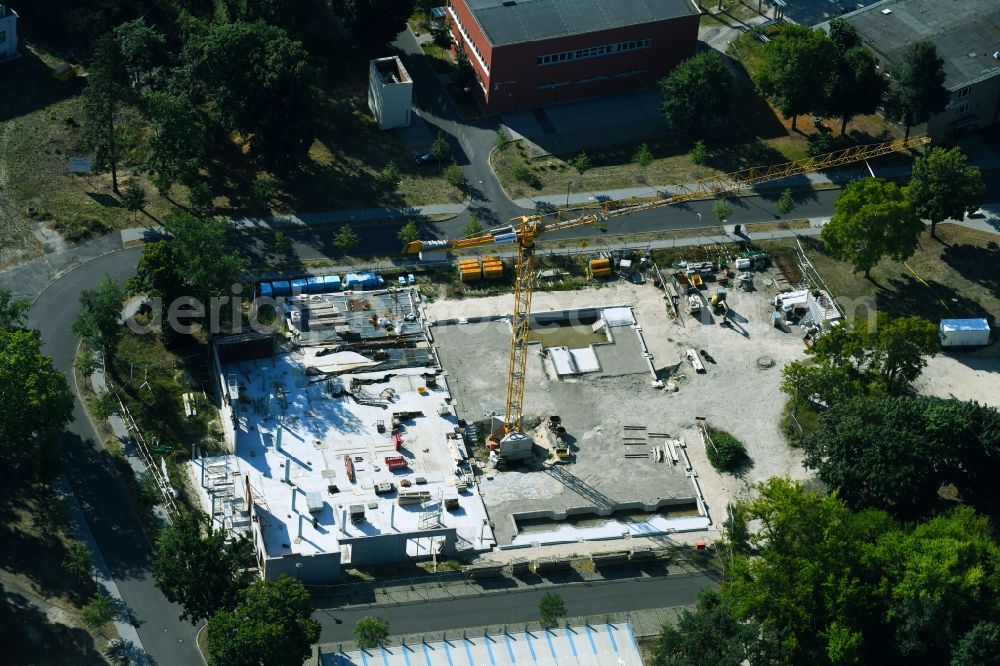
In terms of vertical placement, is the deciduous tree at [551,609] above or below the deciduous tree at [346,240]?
below

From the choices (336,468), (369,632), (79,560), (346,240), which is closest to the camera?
(369,632)

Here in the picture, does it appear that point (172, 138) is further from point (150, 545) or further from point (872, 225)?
point (872, 225)

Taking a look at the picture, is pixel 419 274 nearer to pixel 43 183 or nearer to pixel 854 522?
pixel 43 183

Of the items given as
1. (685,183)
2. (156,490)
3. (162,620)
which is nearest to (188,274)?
(156,490)

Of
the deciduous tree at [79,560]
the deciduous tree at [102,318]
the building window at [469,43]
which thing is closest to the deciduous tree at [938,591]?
the deciduous tree at [79,560]

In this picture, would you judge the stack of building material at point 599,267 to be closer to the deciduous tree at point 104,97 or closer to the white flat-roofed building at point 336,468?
the white flat-roofed building at point 336,468

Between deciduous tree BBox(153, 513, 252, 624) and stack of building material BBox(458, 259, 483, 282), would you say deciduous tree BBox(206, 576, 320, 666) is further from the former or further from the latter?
stack of building material BBox(458, 259, 483, 282)

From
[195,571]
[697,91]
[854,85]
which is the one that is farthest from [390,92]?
[195,571]

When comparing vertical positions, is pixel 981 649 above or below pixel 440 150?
below
